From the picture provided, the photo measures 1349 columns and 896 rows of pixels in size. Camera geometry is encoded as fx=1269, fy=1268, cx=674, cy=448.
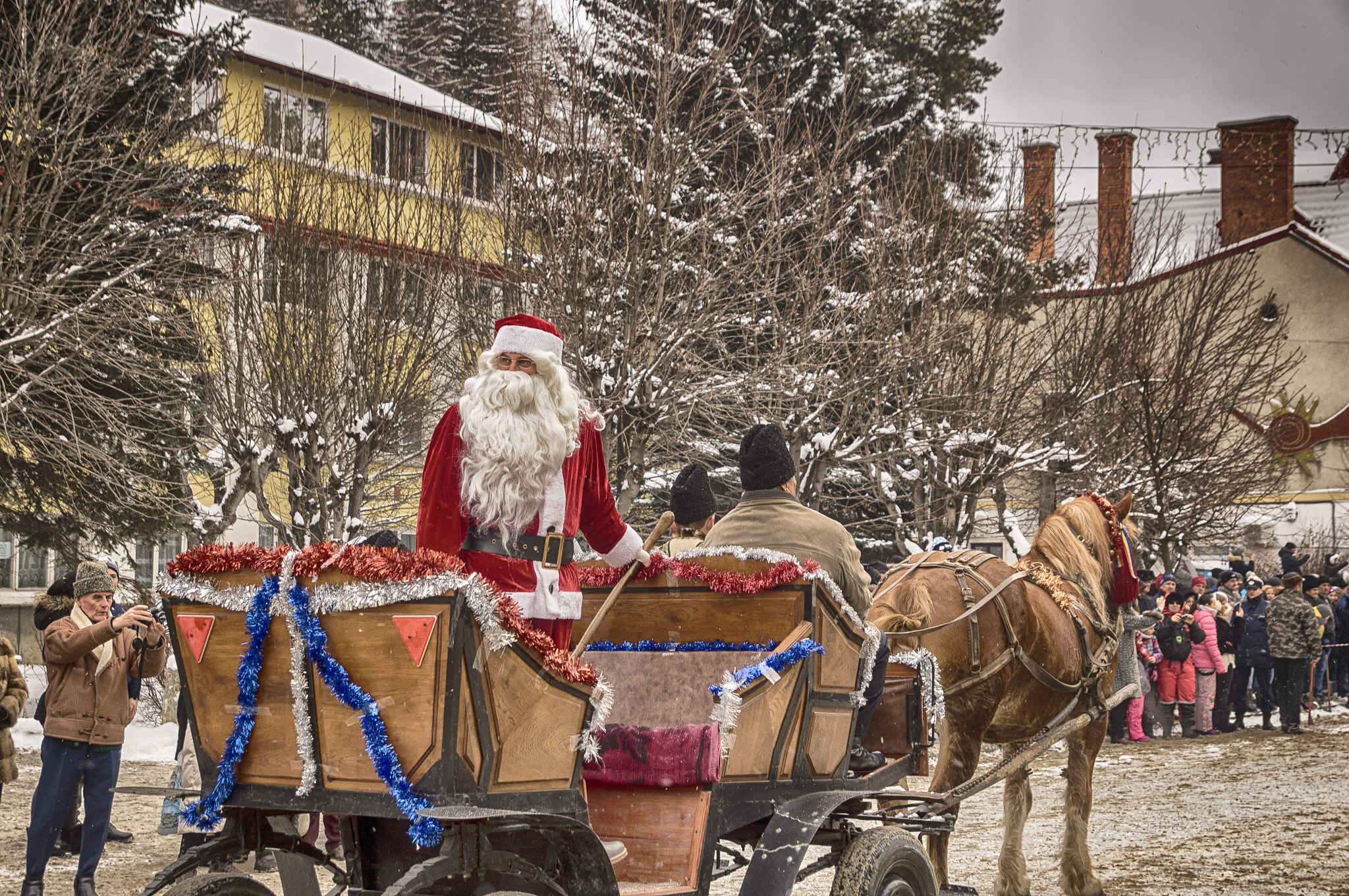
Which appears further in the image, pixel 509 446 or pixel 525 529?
pixel 525 529

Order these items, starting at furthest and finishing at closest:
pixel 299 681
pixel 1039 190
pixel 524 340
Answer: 1. pixel 1039 190
2. pixel 524 340
3. pixel 299 681

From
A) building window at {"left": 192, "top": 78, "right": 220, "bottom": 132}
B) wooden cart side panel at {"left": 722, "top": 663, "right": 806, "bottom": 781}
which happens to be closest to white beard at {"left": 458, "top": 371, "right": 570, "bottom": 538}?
wooden cart side panel at {"left": 722, "top": 663, "right": 806, "bottom": 781}

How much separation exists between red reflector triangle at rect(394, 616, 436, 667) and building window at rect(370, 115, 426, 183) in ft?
36.1

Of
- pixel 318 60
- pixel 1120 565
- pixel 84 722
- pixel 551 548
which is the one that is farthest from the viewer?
pixel 318 60

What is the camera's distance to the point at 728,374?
13.7 m

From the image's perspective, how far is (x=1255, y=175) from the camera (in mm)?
29984

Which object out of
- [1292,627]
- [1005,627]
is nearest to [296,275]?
[1005,627]

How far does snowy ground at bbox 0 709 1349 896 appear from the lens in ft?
24.8

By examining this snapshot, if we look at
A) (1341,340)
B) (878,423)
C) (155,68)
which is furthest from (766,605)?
(1341,340)

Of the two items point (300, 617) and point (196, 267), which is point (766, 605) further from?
point (196, 267)

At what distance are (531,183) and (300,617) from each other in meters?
9.59

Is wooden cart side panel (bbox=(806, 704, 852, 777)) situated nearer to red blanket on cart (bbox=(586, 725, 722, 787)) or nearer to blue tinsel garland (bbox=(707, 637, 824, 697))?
blue tinsel garland (bbox=(707, 637, 824, 697))

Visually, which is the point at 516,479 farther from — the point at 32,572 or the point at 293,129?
the point at 32,572

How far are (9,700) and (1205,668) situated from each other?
1313cm
